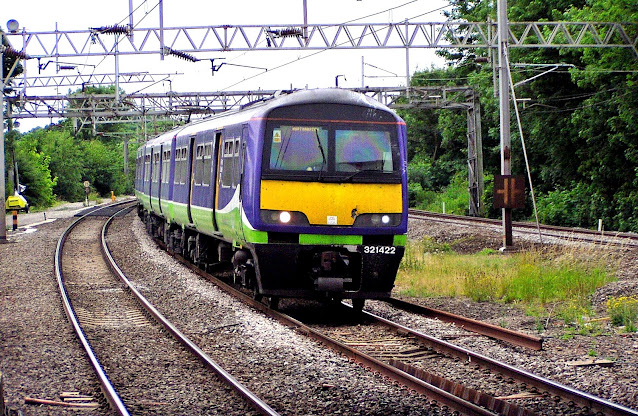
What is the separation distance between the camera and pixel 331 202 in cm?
1123

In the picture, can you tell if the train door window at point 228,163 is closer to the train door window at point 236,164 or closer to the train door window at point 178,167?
the train door window at point 236,164

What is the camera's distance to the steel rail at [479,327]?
30.4ft

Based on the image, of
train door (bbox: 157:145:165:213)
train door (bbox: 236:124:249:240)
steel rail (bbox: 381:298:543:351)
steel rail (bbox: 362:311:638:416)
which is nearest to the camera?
steel rail (bbox: 362:311:638:416)

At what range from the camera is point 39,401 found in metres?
7.41

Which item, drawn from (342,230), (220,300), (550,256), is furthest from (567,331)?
(550,256)

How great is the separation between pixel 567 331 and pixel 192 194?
8.26 metres

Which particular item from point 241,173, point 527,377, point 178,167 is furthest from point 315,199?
point 178,167

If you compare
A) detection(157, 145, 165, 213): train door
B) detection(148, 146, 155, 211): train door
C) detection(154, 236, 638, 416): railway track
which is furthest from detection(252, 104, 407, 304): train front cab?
detection(148, 146, 155, 211): train door

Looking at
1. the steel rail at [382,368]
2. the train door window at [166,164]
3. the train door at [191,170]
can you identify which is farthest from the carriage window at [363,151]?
the train door window at [166,164]

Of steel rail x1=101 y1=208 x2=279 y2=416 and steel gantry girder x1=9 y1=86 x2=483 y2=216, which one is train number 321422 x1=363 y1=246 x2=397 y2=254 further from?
steel gantry girder x1=9 y1=86 x2=483 y2=216

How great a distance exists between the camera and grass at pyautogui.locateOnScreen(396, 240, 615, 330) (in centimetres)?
1256

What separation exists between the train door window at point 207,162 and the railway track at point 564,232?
810 cm

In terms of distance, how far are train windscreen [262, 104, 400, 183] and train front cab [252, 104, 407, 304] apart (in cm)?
1

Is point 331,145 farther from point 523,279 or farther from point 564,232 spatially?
point 564,232
